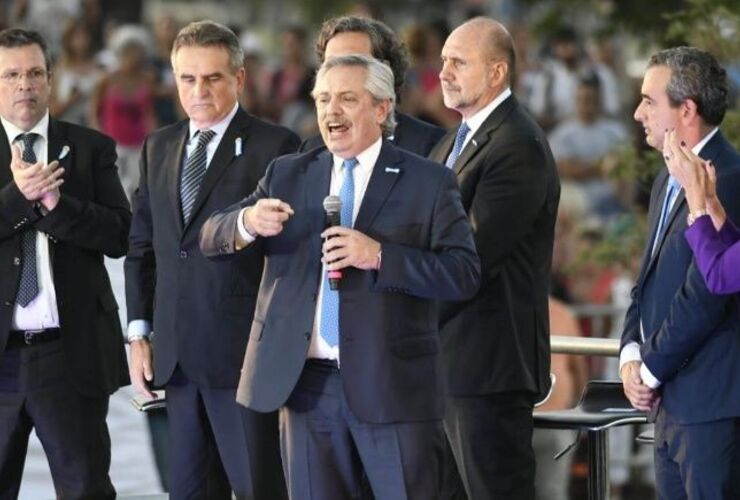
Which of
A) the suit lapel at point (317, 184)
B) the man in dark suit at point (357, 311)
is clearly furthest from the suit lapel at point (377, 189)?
the suit lapel at point (317, 184)

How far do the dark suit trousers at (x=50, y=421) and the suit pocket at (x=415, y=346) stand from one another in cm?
168

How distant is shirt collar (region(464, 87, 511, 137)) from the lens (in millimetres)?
7855

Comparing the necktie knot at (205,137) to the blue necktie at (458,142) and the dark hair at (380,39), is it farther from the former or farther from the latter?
the blue necktie at (458,142)

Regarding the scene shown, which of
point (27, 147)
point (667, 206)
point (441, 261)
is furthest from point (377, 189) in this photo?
point (27, 147)

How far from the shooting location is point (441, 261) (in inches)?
265

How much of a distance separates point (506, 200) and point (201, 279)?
119 centimetres

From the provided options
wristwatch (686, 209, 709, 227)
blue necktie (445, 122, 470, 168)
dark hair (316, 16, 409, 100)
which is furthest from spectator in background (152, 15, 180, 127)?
wristwatch (686, 209, 709, 227)

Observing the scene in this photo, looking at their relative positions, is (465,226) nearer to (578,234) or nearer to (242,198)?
(242,198)

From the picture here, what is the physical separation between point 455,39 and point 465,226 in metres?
1.29

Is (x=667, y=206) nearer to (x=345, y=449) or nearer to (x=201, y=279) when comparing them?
(x=345, y=449)

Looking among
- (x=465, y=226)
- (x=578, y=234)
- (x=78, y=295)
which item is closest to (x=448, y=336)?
(x=465, y=226)

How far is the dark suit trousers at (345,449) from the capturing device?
680cm

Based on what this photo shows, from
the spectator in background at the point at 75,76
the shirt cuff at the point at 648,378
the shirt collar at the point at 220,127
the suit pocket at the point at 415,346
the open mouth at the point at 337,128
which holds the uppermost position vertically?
the spectator in background at the point at 75,76

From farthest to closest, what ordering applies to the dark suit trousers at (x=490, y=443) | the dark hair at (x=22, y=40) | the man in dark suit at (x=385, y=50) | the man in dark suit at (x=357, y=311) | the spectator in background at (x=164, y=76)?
the spectator in background at (x=164, y=76)
the man in dark suit at (x=385, y=50)
the dark hair at (x=22, y=40)
the dark suit trousers at (x=490, y=443)
the man in dark suit at (x=357, y=311)
